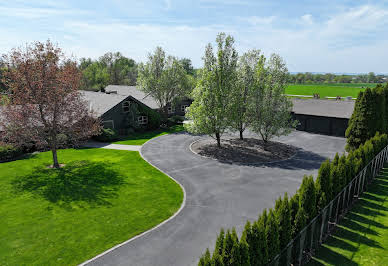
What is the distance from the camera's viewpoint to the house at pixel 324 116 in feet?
125

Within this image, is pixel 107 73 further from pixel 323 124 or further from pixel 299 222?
pixel 299 222

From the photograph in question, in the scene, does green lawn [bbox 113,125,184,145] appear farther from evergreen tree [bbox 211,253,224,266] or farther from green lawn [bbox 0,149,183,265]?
evergreen tree [bbox 211,253,224,266]

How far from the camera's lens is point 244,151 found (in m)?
29.6

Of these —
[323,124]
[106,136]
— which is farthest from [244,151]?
[106,136]

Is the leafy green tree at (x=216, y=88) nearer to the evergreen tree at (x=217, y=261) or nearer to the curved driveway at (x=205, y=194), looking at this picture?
the curved driveway at (x=205, y=194)

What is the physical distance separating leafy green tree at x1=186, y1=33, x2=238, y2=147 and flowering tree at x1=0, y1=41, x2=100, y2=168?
1234cm

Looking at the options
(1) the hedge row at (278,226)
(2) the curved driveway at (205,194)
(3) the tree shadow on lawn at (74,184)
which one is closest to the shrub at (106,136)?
(2) the curved driveway at (205,194)

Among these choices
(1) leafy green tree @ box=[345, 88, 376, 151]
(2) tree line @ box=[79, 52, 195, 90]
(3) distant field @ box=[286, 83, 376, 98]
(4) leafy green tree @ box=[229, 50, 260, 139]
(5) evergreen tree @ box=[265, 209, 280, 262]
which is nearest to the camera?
(5) evergreen tree @ box=[265, 209, 280, 262]

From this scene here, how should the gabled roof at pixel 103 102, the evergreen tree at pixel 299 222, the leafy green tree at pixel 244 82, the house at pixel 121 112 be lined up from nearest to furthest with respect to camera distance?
the evergreen tree at pixel 299 222 → the leafy green tree at pixel 244 82 → the house at pixel 121 112 → the gabled roof at pixel 103 102

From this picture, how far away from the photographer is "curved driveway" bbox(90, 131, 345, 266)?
481 inches

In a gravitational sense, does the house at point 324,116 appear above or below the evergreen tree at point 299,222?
above

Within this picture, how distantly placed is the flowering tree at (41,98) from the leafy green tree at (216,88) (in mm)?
12342

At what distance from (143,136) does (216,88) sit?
15.9 metres

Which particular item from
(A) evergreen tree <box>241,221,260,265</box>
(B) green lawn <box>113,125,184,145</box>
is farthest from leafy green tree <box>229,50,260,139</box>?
(A) evergreen tree <box>241,221,260,265</box>
